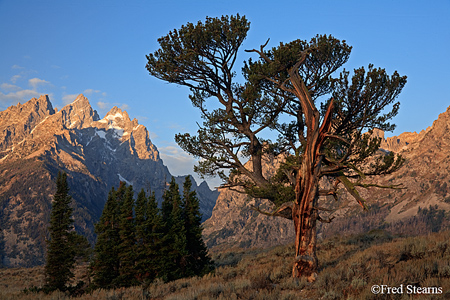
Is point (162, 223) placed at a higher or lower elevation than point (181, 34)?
lower

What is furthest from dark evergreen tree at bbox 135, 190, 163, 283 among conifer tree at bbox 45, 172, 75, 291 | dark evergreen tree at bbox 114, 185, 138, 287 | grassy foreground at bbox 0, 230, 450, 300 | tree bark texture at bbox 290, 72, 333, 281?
tree bark texture at bbox 290, 72, 333, 281

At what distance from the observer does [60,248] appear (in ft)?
89.9

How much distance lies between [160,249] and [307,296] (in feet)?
47.0

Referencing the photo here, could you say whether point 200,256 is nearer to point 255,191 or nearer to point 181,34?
point 255,191

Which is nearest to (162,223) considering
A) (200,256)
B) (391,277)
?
(200,256)

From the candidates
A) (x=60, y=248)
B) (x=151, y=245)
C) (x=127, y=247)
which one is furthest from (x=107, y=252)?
(x=151, y=245)

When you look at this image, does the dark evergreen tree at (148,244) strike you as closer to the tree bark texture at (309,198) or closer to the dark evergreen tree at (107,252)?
the dark evergreen tree at (107,252)

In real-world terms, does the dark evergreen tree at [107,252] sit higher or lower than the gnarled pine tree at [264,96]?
lower

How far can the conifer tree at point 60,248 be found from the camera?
86.4 feet

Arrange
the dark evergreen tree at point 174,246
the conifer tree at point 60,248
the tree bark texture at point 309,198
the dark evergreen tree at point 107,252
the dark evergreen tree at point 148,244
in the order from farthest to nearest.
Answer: the conifer tree at point 60,248 → the dark evergreen tree at point 107,252 → the dark evergreen tree at point 148,244 → the dark evergreen tree at point 174,246 → the tree bark texture at point 309,198

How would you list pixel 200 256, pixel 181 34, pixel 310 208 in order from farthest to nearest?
pixel 200 256, pixel 181 34, pixel 310 208

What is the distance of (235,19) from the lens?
827 inches

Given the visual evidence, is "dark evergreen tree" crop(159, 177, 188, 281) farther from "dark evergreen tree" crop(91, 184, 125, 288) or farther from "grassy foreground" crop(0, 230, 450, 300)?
"grassy foreground" crop(0, 230, 450, 300)

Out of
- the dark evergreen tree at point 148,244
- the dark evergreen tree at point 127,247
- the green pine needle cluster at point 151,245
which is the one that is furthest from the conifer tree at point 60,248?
the dark evergreen tree at point 148,244
